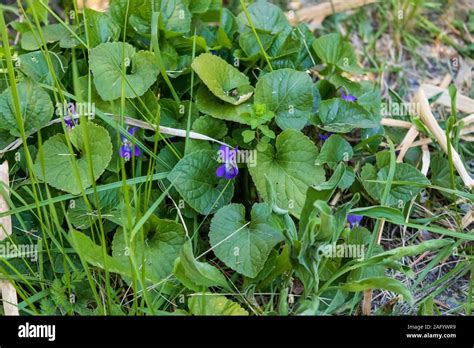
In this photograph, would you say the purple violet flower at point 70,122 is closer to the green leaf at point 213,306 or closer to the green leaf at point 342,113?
the green leaf at point 213,306

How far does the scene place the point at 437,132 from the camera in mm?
2432

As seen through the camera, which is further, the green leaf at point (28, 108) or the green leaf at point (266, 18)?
the green leaf at point (266, 18)

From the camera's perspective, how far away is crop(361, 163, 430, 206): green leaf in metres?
2.21

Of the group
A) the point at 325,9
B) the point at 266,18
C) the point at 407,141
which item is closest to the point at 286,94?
the point at 266,18

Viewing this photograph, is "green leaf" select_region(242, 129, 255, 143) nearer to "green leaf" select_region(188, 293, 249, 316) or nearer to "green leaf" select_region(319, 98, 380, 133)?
"green leaf" select_region(319, 98, 380, 133)

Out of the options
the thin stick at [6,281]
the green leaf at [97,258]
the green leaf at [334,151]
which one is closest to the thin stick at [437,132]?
the green leaf at [334,151]

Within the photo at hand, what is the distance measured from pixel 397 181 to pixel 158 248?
80 cm

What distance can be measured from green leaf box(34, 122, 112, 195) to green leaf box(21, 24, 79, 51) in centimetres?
35

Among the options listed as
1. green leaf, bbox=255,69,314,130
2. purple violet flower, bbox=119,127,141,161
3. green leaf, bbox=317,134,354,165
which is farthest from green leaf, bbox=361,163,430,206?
purple violet flower, bbox=119,127,141,161

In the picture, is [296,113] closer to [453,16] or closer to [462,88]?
[462,88]

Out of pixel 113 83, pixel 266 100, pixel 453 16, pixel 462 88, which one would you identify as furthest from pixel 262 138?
pixel 453 16

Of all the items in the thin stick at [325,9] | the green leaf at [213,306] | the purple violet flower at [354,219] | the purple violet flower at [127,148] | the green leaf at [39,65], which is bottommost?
the green leaf at [213,306]

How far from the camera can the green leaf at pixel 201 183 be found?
2.08 metres

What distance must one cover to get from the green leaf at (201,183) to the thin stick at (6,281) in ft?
1.68
